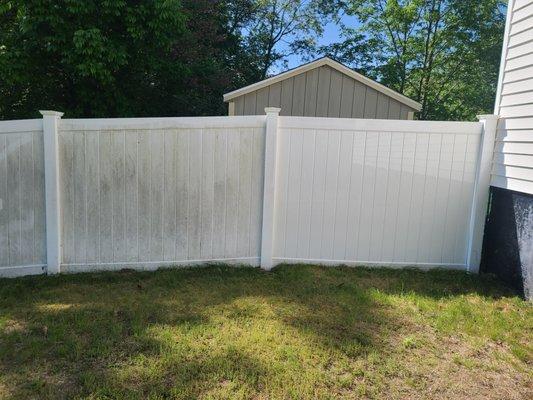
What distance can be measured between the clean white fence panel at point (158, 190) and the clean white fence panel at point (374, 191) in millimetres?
396

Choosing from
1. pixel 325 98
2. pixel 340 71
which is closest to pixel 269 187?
pixel 325 98

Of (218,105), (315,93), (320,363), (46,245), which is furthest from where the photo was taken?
(218,105)

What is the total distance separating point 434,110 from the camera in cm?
1856

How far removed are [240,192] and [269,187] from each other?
31 centimetres

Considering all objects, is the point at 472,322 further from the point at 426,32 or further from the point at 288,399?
the point at 426,32

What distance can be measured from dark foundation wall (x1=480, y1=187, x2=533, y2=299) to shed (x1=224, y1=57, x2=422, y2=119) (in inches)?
130

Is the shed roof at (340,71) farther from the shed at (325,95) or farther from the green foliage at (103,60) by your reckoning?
the green foliage at (103,60)

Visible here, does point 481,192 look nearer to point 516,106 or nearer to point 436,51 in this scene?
point 516,106

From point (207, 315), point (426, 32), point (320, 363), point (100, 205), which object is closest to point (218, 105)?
point (100, 205)

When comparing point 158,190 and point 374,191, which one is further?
point 374,191

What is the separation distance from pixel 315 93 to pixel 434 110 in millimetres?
13044

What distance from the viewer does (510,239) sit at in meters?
4.22

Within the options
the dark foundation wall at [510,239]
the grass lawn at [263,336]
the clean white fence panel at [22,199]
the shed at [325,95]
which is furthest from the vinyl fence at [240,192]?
the shed at [325,95]

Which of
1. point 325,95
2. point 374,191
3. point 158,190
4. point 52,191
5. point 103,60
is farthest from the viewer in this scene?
point 103,60
